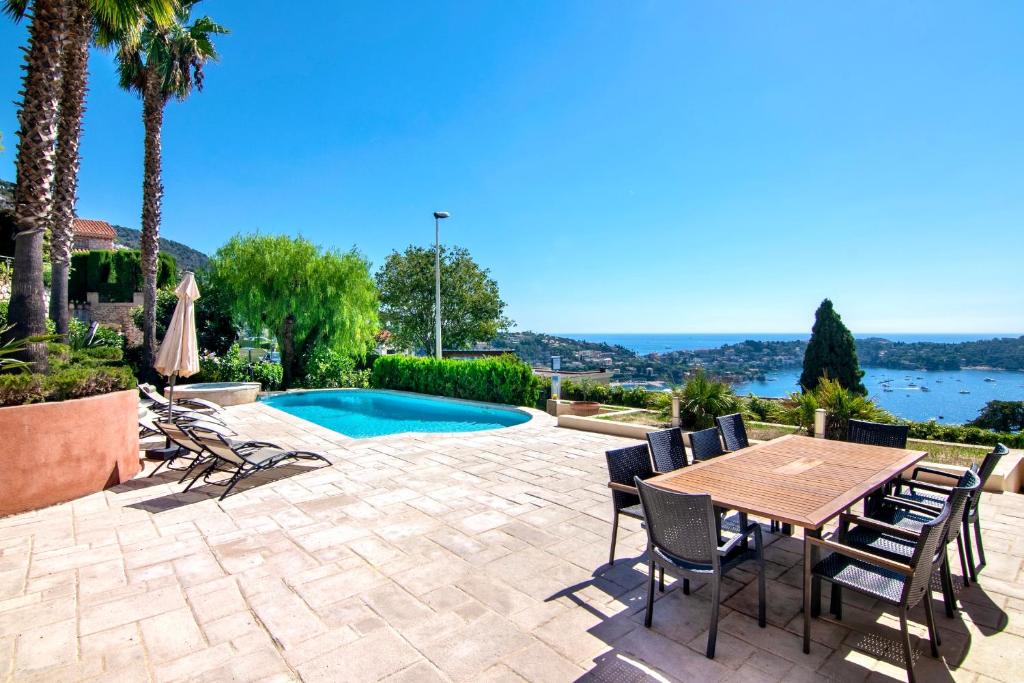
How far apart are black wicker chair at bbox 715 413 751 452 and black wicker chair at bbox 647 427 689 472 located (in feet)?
3.34

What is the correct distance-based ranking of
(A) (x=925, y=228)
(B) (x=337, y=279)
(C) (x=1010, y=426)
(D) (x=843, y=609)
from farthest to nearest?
(B) (x=337, y=279), (A) (x=925, y=228), (C) (x=1010, y=426), (D) (x=843, y=609)

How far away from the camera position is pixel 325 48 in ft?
40.5

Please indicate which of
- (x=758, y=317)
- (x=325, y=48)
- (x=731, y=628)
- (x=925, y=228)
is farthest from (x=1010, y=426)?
(x=758, y=317)

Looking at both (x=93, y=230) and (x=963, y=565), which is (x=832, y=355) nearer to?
(x=963, y=565)

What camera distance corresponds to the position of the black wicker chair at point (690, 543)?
235cm

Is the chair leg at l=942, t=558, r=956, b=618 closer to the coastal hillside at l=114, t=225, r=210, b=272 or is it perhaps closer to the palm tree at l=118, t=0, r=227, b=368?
the palm tree at l=118, t=0, r=227, b=368

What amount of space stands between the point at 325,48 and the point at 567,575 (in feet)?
45.6

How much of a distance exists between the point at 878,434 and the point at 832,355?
15.9 meters

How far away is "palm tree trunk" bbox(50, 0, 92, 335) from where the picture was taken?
7.51 meters

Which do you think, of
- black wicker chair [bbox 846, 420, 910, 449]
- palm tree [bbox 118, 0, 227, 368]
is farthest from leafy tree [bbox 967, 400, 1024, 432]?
palm tree [bbox 118, 0, 227, 368]

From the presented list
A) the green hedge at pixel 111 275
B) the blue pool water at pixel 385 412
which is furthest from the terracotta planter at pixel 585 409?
the green hedge at pixel 111 275

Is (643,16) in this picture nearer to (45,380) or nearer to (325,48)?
(325,48)

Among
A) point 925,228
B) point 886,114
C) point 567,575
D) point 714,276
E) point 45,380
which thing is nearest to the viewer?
point 567,575

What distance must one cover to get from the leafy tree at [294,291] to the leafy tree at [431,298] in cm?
912
